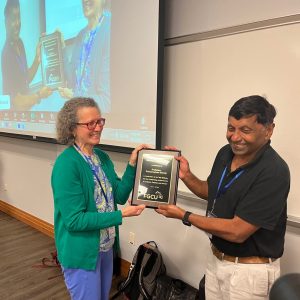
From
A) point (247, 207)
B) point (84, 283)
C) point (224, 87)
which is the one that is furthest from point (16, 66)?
point (247, 207)

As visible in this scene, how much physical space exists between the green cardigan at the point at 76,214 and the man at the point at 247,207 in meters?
0.42

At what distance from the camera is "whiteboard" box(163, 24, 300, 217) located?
1.77 m

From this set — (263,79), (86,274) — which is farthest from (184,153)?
(86,274)

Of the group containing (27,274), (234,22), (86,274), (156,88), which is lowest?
(27,274)

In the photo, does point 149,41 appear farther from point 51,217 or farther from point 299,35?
point 51,217

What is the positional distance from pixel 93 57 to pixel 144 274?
5.98 ft

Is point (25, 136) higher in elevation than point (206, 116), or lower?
lower

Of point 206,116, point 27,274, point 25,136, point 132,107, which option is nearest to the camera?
point 206,116

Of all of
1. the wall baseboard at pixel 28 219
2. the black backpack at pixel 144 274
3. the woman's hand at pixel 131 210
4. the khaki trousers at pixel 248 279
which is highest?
the woman's hand at pixel 131 210

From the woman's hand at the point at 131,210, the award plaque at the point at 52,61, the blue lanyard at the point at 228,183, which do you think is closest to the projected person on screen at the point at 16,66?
the award plaque at the point at 52,61

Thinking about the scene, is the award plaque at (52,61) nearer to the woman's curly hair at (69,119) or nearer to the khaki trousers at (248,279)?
the woman's curly hair at (69,119)

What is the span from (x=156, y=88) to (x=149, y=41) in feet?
1.11

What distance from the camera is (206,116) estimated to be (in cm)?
215

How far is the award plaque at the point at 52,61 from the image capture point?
3.09 meters
